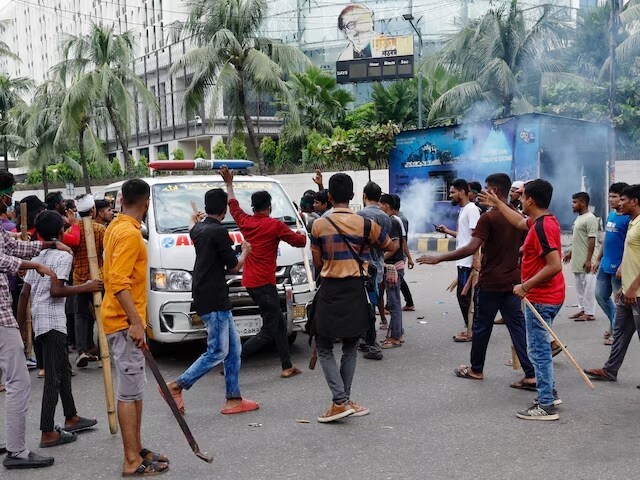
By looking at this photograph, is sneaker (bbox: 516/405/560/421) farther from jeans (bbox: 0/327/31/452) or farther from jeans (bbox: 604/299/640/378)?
jeans (bbox: 0/327/31/452)

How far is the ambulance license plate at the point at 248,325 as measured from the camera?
7324mm

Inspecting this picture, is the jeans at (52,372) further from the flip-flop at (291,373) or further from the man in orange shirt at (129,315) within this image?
the flip-flop at (291,373)

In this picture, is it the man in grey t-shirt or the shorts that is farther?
the man in grey t-shirt

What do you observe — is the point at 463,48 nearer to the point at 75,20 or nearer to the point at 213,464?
the point at 213,464

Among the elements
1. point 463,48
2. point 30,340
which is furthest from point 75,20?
point 30,340

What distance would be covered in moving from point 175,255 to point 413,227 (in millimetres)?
14185

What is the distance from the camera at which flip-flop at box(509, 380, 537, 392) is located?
20.8 feet

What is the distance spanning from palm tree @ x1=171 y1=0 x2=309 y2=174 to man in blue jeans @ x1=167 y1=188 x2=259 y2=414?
19142mm

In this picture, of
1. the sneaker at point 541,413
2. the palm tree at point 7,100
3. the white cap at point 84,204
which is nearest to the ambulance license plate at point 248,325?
the white cap at point 84,204

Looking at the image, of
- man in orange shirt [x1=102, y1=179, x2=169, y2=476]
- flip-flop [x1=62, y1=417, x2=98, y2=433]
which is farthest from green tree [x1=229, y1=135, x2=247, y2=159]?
man in orange shirt [x1=102, y1=179, x2=169, y2=476]

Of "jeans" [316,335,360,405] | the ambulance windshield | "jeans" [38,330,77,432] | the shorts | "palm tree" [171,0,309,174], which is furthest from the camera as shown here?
"palm tree" [171,0,309,174]

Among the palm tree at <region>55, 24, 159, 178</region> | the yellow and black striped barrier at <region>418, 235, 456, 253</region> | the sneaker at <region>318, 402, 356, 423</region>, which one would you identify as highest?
the palm tree at <region>55, 24, 159, 178</region>

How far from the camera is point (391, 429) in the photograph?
17.8 ft

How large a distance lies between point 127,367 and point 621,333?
4.26 meters
